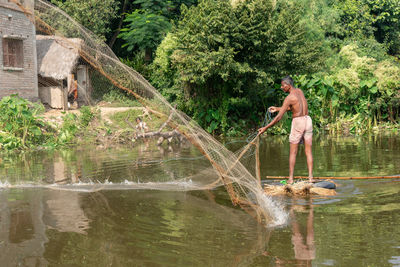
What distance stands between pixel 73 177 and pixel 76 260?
4.78 meters

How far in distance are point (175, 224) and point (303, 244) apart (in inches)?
60.8

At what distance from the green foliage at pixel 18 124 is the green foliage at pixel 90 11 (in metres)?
10.3

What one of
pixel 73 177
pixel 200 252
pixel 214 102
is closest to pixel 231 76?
pixel 214 102

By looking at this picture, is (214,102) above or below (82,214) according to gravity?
above

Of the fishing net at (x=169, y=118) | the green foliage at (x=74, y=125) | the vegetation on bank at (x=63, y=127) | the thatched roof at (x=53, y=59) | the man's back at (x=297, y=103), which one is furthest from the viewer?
the thatched roof at (x=53, y=59)

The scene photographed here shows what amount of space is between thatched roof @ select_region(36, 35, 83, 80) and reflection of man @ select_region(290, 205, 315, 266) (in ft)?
45.8

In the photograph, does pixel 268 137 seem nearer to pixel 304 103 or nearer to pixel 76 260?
pixel 304 103

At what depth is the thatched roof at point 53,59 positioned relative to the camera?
59.5 ft

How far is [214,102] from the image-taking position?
701 inches

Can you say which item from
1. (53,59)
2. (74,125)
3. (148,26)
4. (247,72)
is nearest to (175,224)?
(74,125)

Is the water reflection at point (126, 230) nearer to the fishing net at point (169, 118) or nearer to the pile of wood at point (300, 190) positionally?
the fishing net at point (169, 118)

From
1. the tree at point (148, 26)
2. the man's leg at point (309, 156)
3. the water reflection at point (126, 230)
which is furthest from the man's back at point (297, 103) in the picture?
the tree at point (148, 26)

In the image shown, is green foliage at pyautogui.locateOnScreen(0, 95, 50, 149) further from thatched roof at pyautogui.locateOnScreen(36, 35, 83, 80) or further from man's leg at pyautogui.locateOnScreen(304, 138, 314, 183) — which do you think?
man's leg at pyautogui.locateOnScreen(304, 138, 314, 183)

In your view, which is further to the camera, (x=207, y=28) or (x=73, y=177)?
(x=207, y=28)
